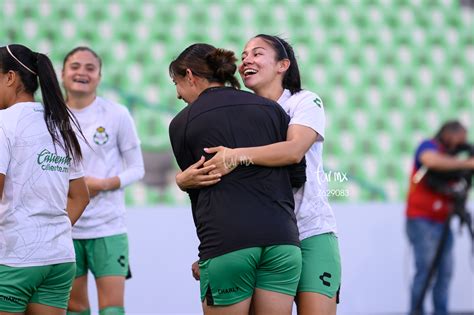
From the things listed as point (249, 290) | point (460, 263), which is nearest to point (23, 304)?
point (249, 290)

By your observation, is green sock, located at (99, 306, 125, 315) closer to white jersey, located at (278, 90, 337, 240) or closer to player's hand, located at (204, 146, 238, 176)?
white jersey, located at (278, 90, 337, 240)

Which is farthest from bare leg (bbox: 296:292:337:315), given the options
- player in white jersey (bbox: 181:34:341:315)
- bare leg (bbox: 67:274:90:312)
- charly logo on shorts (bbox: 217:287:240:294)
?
bare leg (bbox: 67:274:90:312)

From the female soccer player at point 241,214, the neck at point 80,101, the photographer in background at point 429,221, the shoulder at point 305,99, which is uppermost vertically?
the neck at point 80,101

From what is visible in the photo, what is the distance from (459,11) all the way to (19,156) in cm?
798

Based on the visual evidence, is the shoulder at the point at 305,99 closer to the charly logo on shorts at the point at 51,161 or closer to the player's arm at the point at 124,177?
the charly logo on shorts at the point at 51,161

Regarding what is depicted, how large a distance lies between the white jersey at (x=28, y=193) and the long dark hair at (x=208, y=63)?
0.57 m

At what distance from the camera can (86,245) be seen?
176 inches

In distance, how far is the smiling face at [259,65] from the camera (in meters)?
3.48

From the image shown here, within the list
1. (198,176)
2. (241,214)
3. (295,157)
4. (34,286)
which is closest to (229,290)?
(241,214)

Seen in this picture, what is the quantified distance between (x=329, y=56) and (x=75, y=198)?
6442mm

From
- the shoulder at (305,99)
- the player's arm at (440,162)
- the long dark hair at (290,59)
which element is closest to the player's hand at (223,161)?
the shoulder at (305,99)

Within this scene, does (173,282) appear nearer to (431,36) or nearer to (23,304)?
→ (23,304)

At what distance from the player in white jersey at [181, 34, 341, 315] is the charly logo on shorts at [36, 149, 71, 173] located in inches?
16.9

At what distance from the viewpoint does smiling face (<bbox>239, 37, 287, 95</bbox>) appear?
3.48m
